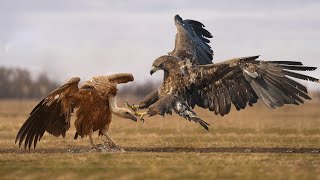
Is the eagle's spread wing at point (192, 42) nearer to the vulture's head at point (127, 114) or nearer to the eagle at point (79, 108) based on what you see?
the vulture's head at point (127, 114)

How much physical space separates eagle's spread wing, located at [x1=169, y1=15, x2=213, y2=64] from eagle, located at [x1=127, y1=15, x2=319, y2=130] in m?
0.38

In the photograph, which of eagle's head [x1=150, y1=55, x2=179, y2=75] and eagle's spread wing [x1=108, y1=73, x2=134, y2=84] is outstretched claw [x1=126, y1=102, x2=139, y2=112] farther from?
eagle's head [x1=150, y1=55, x2=179, y2=75]

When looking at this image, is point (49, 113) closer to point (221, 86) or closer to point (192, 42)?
point (221, 86)

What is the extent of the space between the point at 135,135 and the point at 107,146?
794 centimetres

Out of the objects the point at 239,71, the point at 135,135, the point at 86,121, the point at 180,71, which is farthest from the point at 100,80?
the point at 135,135

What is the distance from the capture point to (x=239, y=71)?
17516 mm

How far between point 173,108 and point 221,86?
161 cm

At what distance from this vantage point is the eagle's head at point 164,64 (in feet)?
59.8

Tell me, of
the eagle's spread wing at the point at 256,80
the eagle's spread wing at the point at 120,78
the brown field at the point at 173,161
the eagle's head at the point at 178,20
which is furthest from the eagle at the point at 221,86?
the eagle's head at the point at 178,20

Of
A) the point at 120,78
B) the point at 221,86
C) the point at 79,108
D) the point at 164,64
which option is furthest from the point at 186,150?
the point at 79,108

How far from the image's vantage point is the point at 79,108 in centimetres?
1733

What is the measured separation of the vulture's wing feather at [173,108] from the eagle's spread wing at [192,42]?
6.31 ft

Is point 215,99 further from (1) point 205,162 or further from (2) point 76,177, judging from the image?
(2) point 76,177

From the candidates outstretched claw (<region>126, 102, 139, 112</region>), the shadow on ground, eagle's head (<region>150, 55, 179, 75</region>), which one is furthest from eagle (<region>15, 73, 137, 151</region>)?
the shadow on ground
